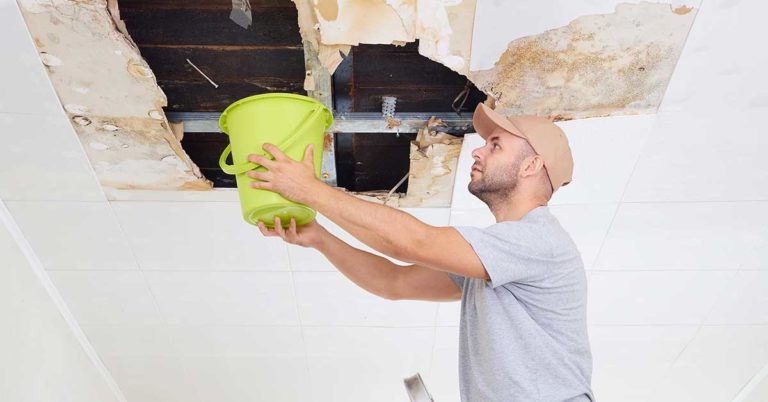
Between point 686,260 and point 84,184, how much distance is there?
6.37 ft

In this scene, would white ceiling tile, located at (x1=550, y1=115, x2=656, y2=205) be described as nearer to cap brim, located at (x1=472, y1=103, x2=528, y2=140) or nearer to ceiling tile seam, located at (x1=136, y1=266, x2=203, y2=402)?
cap brim, located at (x1=472, y1=103, x2=528, y2=140)

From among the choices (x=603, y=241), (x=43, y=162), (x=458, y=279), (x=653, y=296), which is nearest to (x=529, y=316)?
(x=458, y=279)

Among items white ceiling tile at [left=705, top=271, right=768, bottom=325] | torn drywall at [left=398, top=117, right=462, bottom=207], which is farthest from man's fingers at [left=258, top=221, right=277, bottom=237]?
white ceiling tile at [left=705, top=271, right=768, bottom=325]

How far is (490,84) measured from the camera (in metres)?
1.34

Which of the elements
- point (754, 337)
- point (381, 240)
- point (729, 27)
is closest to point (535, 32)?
point (729, 27)

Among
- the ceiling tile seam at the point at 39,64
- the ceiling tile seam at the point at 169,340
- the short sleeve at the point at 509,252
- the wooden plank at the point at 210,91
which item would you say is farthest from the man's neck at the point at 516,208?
the ceiling tile seam at the point at 169,340

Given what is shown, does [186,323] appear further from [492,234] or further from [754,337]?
[754,337]

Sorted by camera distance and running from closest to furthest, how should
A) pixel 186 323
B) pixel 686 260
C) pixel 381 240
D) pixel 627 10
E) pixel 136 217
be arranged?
pixel 381 240 < pixel 627 10 < pixel 136 217 < pixel 686 260 < pixel 186 323

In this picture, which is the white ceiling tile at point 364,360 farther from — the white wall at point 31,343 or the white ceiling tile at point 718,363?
the white ceiling tile at point 718,363

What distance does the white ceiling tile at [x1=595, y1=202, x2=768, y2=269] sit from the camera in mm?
1681

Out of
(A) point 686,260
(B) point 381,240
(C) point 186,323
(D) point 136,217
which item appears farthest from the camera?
(C) point 186,323

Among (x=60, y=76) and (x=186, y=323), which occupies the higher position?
(x=60, y=76)

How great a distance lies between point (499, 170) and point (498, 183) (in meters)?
0.03

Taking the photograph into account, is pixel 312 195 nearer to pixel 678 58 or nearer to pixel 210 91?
pixel 210 91
